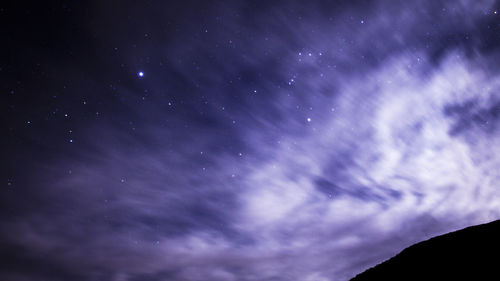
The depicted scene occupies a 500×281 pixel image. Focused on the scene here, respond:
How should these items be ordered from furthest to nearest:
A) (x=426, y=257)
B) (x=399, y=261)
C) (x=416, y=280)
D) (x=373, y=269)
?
1. (x=373, y=269)
2. (x=399, y=261)
3. (x=426, y=257)
4. (x=416, y=280)

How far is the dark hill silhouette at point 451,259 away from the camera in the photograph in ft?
19.2

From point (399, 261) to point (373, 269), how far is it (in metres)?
1.06

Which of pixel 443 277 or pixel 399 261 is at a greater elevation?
pixel 399 261

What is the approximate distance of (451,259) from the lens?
262 inches

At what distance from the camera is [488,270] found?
18.3 feet

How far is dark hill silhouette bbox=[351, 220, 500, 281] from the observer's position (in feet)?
19.2

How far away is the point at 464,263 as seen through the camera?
621 centimetres

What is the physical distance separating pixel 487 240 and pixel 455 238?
97 centimetres

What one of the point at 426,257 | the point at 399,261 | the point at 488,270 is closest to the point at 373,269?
the point at 399,261

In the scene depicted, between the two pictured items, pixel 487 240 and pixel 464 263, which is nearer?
pixel 464 263

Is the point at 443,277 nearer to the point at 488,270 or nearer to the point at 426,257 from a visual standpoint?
the point at 488,270

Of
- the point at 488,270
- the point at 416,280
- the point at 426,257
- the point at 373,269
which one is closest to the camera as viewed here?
the point at 488,270

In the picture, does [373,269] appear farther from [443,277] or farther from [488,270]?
[488,270]

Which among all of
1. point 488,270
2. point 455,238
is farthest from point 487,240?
point 488,270
